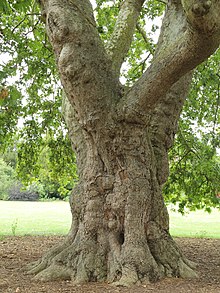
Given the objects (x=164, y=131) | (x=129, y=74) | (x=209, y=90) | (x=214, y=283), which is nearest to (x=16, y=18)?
(x=129, y=74)

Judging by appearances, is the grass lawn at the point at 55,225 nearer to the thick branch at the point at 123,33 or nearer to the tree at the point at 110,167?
the tree at the point at 110,167

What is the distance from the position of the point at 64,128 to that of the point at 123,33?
3.90 m

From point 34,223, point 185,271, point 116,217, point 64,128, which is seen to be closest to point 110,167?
point 116,217

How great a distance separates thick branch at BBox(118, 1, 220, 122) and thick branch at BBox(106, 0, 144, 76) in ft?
2.95

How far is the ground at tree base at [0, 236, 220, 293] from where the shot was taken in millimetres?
5023

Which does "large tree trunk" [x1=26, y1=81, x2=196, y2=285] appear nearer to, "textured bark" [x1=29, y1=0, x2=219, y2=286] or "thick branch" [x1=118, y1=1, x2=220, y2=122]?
"textured bark" [x1=29, y1=0, x2=219, y2=286]

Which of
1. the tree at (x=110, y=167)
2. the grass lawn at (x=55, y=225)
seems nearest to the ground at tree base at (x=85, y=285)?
the tree at (x=110, y=167)

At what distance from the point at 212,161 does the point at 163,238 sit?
10.0 ft

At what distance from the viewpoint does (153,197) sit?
5945 mm

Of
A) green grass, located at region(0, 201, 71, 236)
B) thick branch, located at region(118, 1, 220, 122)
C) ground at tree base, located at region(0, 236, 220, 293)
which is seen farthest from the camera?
green grass, located at region(0, 201, 71, 236)

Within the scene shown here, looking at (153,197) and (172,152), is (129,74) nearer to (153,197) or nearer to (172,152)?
(172,152)

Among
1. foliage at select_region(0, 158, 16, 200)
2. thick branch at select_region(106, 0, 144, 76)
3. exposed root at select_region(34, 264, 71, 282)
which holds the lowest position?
exposed root at select_region(34, 264, 71, 282)

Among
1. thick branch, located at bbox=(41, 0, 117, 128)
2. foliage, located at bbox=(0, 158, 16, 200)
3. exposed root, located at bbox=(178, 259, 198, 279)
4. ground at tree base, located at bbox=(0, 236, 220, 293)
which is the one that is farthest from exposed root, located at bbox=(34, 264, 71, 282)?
foliage, located at bbox=(0, 158, 16, 200)

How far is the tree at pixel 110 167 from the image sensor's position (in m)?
5.46
